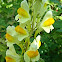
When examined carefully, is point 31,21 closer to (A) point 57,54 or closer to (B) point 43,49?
(B) point 43,49

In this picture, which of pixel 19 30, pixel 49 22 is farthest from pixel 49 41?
pixel 19 30

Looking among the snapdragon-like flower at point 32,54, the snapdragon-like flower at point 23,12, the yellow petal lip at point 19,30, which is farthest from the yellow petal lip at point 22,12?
the snapdragon-like flower at point 32,54

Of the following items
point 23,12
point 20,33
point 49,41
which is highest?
point 23,12

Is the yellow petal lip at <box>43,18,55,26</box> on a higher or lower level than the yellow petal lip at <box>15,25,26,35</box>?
higher

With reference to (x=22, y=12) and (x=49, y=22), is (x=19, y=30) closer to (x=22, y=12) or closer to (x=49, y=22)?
(x=22, y=12)

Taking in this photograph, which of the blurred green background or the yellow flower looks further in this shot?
the blurred green background

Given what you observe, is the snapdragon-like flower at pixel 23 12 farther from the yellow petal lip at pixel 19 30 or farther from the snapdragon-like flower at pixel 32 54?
the snapdragon-like flower at pixel 32 54

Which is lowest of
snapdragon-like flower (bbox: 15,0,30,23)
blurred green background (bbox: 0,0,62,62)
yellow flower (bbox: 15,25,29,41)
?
blurred green background (bbox: 0,0,62,62)

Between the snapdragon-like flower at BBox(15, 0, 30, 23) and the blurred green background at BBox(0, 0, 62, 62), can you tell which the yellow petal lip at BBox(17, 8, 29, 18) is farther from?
the blurred green background at BBox(0, 0, 62, 62)

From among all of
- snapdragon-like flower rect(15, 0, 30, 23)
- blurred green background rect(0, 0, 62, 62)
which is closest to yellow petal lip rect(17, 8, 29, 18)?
snapdragon-like flower rect(15, 0, 30, 23)

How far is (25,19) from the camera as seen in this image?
124 centimetres

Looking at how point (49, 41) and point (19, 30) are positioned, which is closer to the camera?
point (19, 30)

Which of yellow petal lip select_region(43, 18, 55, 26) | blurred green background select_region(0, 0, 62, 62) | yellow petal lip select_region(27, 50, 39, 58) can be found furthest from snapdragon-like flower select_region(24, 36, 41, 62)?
blurred green background select_region(0, 0, 62, 62)

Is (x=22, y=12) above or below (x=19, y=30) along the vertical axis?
above
